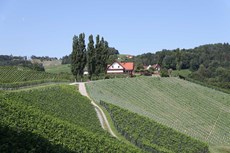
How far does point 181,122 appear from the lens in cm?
5753

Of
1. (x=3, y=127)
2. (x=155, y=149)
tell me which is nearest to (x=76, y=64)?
(x=155, y=149)

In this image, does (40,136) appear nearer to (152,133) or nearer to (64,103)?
(64,103)

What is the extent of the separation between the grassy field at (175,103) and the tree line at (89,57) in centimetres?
840

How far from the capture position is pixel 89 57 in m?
84.9

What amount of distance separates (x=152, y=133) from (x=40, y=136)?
23.1 meters

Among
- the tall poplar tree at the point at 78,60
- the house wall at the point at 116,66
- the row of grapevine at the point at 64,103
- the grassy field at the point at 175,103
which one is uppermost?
the tall poplar tree at the point at 78,60

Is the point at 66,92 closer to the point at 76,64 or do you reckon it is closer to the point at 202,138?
the point at 202,138

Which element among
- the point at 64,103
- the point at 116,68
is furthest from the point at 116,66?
the point at 64,103

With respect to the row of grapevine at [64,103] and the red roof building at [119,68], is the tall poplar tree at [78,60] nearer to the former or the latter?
the row of grapevine at [64,103]

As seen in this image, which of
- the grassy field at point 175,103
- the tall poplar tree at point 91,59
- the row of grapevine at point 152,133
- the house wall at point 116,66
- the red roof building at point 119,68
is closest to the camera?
the row of grapevine at point 152,133

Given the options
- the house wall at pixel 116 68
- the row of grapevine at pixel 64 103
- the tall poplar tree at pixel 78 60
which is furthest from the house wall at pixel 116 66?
the row of grapevine at pixel 64 103

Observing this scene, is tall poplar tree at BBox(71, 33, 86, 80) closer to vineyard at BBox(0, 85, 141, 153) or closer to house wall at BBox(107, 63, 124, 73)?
house wall at BBox(107, 63, 124, 73)

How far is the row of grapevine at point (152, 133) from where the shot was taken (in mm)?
41500

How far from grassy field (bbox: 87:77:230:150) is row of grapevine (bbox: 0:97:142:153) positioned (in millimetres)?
25029
